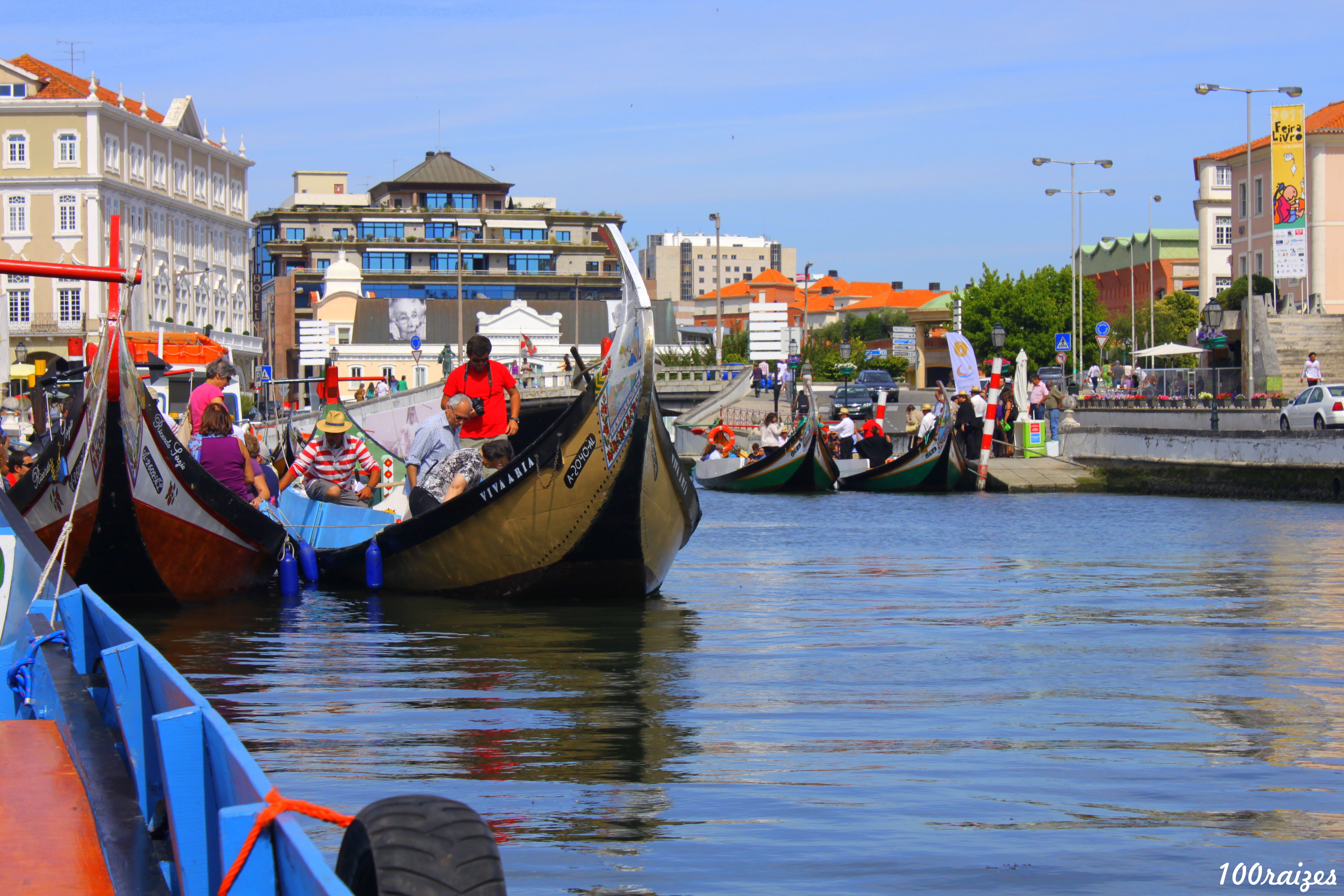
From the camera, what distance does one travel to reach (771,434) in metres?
35.1

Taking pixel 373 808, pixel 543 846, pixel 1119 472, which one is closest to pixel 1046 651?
pixel 543 846

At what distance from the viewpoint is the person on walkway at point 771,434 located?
115 ft

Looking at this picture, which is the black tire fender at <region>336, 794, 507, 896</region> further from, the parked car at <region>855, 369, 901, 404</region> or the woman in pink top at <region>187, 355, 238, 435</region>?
the parked car at <region>855, 369, 901, 404</region>

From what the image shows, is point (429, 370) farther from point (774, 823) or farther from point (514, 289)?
point (774, 823)

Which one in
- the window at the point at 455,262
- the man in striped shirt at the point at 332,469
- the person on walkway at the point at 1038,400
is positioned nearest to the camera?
the man in striped shirt at the point at 332,469

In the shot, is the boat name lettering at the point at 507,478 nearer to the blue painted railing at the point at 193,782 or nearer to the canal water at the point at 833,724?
the canal water at the point at 833,724

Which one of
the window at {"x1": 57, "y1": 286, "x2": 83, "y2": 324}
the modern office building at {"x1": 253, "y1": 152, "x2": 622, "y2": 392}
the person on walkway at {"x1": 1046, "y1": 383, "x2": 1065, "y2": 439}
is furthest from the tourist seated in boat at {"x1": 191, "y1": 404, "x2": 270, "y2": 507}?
the modern office building at {"x1": 253, "y1": 152, "x2": 622, "y2": 392}

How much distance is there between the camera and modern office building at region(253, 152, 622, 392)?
350 ft

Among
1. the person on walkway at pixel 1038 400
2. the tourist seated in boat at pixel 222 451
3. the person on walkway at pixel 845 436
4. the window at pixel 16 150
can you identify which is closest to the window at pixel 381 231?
the window at pixel 16 150

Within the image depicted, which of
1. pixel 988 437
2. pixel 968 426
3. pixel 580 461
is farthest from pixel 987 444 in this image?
pixel 580 461

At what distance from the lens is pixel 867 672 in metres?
8.40

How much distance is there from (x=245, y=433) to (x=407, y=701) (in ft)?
30.5

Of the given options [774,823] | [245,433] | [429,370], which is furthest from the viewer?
[429,370]

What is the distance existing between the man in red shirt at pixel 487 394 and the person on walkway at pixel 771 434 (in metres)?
22.3
